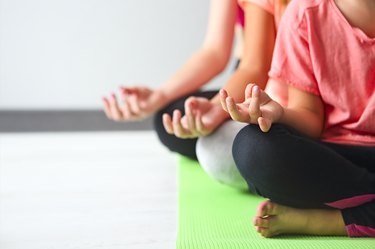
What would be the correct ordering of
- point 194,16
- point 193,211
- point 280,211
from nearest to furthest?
point 280,211 < point 193,211 < point 194,16

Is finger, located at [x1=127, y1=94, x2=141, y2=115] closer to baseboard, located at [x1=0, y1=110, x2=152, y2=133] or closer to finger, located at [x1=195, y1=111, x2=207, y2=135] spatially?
finger, located at [x1=195, y1=111, x2=207, y2=135]

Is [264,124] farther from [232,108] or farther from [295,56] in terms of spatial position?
[295,56]

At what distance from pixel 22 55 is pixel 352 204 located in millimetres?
1625

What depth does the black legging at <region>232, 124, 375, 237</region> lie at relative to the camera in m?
0.77

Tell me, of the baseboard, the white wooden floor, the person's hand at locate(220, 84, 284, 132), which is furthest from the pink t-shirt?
the baseboard

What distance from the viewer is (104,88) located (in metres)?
2.20

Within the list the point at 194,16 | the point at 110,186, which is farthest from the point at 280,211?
the point at 194,16

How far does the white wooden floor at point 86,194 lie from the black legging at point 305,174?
16 cm

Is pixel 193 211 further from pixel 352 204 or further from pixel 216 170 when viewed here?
pixel 352 204

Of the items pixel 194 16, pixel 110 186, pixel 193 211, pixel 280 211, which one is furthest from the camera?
pixel 194 16

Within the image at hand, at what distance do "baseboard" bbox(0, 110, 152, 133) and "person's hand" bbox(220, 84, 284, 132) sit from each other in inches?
51.7

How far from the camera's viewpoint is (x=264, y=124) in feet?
2.37

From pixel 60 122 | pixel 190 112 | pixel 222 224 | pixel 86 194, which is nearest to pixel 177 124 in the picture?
pixel 190 112

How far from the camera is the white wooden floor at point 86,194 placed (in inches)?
33.8
